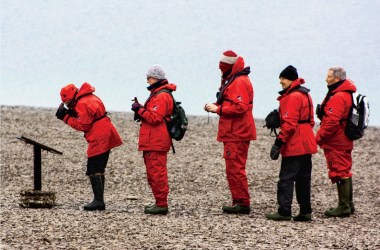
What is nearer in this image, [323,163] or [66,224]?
[66,224]

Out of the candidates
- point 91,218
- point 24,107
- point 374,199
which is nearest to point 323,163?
point 374,199

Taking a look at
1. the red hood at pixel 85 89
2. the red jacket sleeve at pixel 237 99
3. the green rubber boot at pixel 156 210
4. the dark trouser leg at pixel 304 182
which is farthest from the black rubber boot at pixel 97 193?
the dark trouser leg at pixel 304 182

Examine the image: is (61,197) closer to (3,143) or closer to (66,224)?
(66,224)

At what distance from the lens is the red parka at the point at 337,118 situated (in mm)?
11445

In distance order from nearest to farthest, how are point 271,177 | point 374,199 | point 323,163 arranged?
1. point 374,199
2. point 271,177
3. point 323,163

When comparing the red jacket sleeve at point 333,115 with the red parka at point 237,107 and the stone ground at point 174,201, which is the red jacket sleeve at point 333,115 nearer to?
the red parka at point 237,107

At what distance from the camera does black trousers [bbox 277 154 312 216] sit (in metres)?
11.1

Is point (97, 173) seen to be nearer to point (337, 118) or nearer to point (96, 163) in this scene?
point (96, 163)

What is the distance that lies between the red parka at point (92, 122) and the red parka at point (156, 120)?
50 centimetres

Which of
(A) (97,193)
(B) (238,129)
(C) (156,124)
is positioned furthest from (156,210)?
(B) (238,129)

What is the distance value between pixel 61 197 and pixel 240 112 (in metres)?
3.99

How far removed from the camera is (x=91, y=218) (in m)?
10.8

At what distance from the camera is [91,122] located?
11445 mm

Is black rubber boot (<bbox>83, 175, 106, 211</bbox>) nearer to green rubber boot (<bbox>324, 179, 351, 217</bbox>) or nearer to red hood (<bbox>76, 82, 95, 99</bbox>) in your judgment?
red hood (<bbox>76, 82, 95, 99</bbox>)
